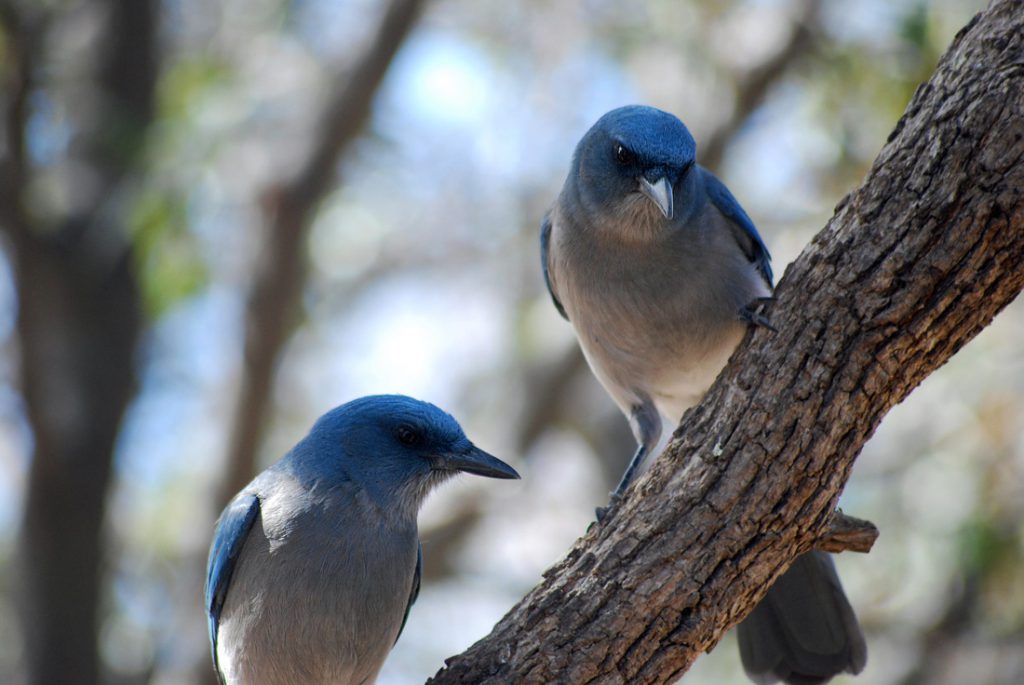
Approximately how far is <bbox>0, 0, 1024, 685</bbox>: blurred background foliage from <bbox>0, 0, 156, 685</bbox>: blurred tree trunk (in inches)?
1.0

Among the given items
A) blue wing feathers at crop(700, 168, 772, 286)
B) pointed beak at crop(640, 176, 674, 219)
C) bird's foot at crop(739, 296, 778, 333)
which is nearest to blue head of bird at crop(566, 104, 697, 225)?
pointed beak at crop(640, 176, 674, 219)

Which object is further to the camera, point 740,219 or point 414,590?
point 740,219

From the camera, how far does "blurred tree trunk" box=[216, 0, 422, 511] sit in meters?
7.47

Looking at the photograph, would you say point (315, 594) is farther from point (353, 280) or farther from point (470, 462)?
point (353, 280)

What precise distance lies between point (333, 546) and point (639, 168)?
1.96m

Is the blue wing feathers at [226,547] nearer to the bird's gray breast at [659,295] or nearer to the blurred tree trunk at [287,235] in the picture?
the bird's gray breast at [659,295]

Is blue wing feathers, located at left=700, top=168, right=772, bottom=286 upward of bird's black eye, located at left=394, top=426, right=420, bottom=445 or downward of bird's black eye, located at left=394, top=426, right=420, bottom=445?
upward

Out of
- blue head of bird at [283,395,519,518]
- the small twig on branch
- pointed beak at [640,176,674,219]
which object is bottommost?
the small twig on branch

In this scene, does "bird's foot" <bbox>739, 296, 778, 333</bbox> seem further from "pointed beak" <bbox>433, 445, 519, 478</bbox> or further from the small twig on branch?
"pointed beak" <bbox>433, 445, 519, 478</bbox>

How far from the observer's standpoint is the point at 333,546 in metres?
4.47

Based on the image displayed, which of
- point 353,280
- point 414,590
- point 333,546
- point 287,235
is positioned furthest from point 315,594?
point 353,280

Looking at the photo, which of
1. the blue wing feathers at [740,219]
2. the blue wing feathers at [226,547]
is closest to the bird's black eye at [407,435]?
the blue wing feathers at [226,547]

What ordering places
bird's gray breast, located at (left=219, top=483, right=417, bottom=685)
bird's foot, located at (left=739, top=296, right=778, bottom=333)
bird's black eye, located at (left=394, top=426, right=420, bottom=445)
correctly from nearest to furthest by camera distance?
bird's foot, located at (left=739, top=296, right=778, bottom=333) < bird's gray breast, located at (left=219, top=483, right=417, bottom=685) < bird's black eye, located at (left=394, top=426, right=420, bottom=445)

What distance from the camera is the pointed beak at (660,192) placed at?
454 centimetres
